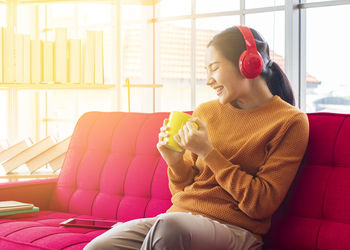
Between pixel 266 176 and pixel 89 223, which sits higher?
pixel 266 176

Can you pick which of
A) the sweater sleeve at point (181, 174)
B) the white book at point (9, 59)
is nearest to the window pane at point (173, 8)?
the white book at point (9, 59)

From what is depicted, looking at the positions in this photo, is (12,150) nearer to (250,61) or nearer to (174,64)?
(174,64)

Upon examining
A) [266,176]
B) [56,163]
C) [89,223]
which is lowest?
[89,223]

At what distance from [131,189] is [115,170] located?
0.14m

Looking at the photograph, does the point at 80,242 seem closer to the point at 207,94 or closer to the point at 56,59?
the point at 56,59

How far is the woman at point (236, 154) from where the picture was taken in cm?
149

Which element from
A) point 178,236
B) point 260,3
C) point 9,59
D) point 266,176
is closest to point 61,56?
point 9,59

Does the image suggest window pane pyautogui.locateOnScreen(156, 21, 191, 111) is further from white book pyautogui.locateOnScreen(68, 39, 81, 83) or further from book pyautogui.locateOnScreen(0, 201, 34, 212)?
book pyautogui.locateOnScreen(0, 201, 34, 212)

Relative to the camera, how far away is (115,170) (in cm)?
226

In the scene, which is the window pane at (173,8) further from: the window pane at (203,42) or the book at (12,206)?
the book at (12,206)

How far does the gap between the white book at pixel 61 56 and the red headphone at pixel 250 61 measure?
1515 mm

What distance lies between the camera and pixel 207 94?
3785 millimetres

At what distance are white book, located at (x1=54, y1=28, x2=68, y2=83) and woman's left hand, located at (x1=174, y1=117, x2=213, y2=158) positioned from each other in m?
1.51

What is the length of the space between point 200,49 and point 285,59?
0.76 m
